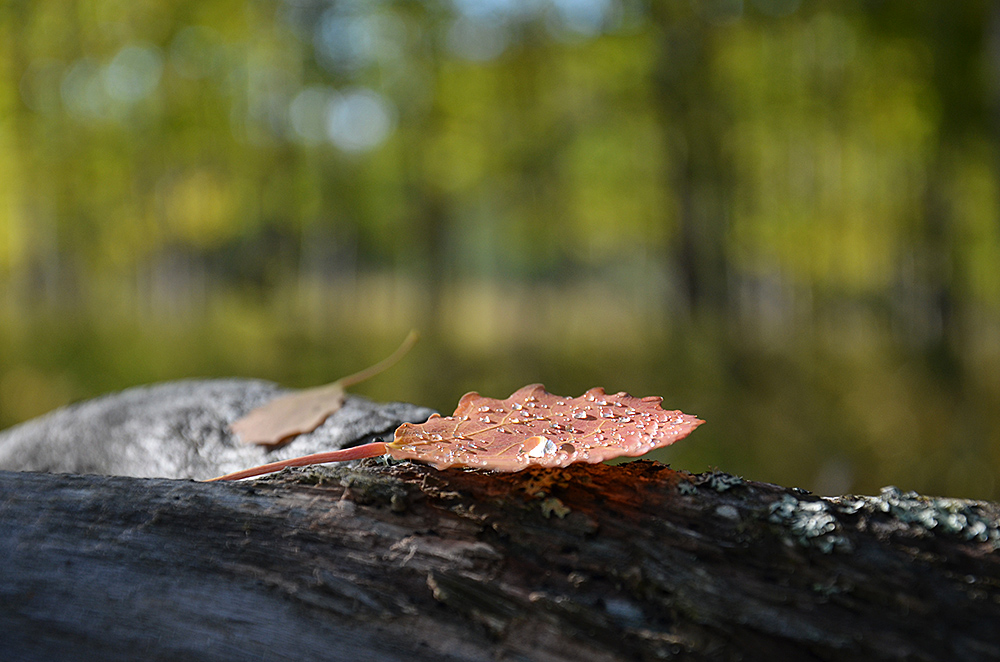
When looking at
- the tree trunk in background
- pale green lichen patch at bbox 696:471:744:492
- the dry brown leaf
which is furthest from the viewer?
the tree trunk in background

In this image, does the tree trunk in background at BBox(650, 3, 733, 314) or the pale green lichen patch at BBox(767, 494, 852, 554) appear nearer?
the pale green lichen patch at BBox(767, 494, 852, 554)

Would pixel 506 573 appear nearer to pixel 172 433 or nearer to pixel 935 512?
pixel 935 512

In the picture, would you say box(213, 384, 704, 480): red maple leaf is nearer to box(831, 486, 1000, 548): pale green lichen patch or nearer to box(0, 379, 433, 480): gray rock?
box(831, 486, 1000, 548): pale green lichen patch

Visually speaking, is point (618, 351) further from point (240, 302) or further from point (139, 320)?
point (139, 320)

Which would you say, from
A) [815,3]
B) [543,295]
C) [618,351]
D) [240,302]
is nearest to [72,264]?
[240,302]

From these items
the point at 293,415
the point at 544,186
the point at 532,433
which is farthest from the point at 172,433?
the point at 544,186

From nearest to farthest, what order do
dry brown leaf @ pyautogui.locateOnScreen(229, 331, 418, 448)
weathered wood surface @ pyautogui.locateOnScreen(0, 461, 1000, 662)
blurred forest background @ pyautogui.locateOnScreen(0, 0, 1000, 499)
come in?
weathered wood surface @ pyautogui.locateOnScreen(0, 461, 1000, 662)
dry brown leaf @ pyautogui.locateOnScreen(229, 331, 418, 448)
blurred forest background @ pyautogui.locateOnScreen(0, 0, 1000, 499)

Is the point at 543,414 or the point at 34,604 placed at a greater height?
the point at 543,414

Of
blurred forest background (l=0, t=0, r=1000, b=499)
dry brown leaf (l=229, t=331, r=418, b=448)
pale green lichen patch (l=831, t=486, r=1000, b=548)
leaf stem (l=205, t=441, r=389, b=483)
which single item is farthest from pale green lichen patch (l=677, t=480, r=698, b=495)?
blurred forest background (l=0, t=0, r=1000, b=499)
